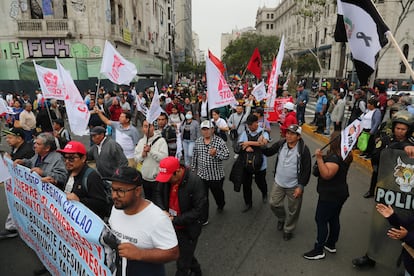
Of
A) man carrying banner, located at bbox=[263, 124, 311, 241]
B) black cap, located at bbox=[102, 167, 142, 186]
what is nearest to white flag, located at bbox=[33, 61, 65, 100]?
black cap, located at bbox=[102, 167, 142, 186]

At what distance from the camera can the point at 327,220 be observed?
3711mm

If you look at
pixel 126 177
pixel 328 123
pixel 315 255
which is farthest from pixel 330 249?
pixel 328 123

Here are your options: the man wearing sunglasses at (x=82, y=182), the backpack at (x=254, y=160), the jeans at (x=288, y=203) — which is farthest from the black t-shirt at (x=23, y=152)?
the jeans at (x=288, y=203)

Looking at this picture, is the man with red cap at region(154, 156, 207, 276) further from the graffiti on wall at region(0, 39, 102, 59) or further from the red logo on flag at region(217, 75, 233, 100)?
the graffiti on wall at region(0, 39, 102, 59)

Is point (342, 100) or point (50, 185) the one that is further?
point (342, 100)

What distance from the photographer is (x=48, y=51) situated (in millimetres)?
25344

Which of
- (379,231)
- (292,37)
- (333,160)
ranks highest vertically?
(292,37)

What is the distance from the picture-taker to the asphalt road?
373 cm

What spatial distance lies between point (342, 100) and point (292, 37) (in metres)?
70.9

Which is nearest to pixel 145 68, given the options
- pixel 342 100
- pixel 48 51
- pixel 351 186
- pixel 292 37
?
pixel 48 51

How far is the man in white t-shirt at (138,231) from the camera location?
2.06 meters

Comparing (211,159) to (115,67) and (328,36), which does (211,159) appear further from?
(328,36)

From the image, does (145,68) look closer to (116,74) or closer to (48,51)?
(48,51)

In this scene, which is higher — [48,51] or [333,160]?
[48,51]
